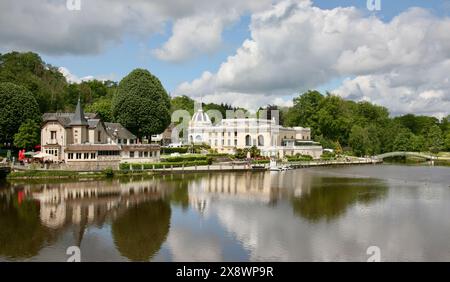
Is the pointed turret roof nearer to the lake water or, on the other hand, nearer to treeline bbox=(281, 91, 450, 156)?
the lake water


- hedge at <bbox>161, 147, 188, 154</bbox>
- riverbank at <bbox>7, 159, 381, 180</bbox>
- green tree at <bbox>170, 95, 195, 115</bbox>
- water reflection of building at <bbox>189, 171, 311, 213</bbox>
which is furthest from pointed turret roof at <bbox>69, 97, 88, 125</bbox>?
green tree at <bbox>170, 95, 195, 115</bbox>

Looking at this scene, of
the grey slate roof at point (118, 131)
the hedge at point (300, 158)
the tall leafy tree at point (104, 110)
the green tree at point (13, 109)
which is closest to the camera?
the green tree at point (13, 109)

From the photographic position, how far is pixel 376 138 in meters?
86.9

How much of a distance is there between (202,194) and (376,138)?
206 ft

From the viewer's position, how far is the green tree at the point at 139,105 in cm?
5497

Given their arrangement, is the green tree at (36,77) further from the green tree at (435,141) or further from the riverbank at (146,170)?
the green tree at (435,141)

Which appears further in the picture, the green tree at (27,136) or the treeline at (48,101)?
the treeline at (48,101)

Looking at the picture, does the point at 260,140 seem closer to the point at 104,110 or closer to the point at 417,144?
the point at 104,110

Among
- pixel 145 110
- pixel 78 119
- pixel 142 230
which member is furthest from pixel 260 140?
pixel 142 230

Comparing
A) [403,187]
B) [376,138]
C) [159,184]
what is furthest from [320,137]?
[159,184]

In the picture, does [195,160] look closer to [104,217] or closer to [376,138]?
[104,217]

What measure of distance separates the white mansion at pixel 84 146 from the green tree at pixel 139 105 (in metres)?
4.72

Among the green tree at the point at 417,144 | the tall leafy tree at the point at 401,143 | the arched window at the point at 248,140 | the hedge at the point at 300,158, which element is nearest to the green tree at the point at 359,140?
the tall leafy tree at the point at 401,143

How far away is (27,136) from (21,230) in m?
28.6
